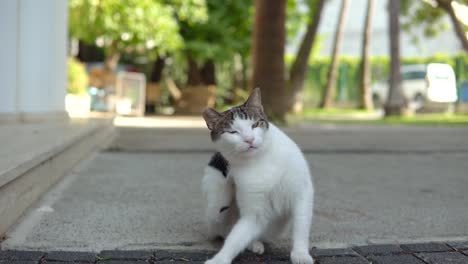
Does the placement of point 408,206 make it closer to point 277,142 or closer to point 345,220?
point 345,220

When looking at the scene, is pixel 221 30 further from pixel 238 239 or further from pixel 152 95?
pixel 238 239

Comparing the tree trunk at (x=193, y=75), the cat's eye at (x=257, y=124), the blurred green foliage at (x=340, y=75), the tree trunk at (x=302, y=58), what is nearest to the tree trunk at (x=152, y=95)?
the tree trunk at (x=193, y=75)

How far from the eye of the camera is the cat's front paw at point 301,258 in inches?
109

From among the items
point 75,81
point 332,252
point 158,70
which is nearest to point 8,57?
point 332,252

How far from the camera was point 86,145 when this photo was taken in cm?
665

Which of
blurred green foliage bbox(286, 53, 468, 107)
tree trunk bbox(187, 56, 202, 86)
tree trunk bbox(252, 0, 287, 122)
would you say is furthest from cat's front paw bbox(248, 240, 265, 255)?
blurred green foliage bbox(286, 53, 468, 107)

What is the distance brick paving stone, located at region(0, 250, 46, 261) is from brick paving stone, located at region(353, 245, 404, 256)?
1651mm

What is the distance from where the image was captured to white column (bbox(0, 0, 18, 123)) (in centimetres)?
710

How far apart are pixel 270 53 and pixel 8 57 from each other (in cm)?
587

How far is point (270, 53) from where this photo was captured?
11.8 m

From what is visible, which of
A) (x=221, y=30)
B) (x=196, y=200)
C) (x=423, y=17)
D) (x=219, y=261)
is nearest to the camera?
(x=219, y=261)

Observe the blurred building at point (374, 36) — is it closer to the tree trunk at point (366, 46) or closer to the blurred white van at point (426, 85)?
the blurred white van at point (426, 85)

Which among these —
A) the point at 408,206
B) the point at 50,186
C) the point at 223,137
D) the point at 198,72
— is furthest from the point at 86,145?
the point at 198,72

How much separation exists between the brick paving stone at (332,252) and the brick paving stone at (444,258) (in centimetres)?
35
